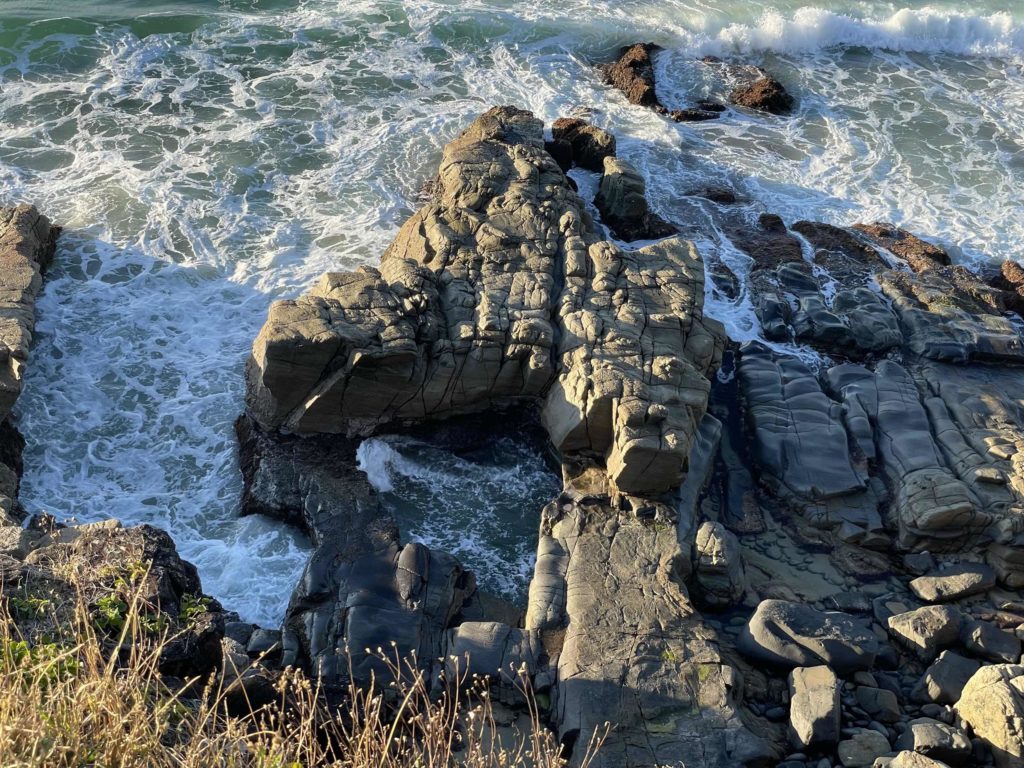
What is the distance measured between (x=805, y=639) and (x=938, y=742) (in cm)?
164

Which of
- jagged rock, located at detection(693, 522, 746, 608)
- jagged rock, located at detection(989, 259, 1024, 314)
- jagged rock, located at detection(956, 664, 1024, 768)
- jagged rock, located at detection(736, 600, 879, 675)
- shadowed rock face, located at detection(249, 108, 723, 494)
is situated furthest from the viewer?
jagged rock, located at detection(989, 259, 1024, 314)

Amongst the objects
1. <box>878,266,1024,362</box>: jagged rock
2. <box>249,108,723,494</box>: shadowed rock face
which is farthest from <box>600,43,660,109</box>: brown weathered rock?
<box>249,108,723,494</box>: shadowed rock face

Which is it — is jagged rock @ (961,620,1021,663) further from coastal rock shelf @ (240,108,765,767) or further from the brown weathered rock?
the brown weathered rock

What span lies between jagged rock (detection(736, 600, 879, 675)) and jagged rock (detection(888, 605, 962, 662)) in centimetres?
40

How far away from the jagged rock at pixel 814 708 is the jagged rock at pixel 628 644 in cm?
53

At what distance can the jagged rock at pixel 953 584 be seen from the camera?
11.9 metres

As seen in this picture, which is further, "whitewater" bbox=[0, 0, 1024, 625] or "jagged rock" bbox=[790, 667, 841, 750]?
"whitewater" bbox=[0, 0, 1024, 625]

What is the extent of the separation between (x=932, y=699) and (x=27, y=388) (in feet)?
40.4

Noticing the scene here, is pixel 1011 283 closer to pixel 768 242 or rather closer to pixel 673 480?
pixel 768 242

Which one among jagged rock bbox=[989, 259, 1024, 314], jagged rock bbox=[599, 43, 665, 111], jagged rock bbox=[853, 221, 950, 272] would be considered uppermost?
jagged rock bbox=[599, 43, 665, 111]

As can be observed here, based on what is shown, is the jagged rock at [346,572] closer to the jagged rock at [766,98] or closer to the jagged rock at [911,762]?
the jagged rock at [911,762]

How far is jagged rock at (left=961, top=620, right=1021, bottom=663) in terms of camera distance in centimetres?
1112

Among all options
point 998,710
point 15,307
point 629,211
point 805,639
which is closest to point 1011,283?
point 629,211

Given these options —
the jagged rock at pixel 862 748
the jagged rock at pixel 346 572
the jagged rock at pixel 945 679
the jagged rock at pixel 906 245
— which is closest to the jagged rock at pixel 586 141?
the jagged rock at pixel 906 245
